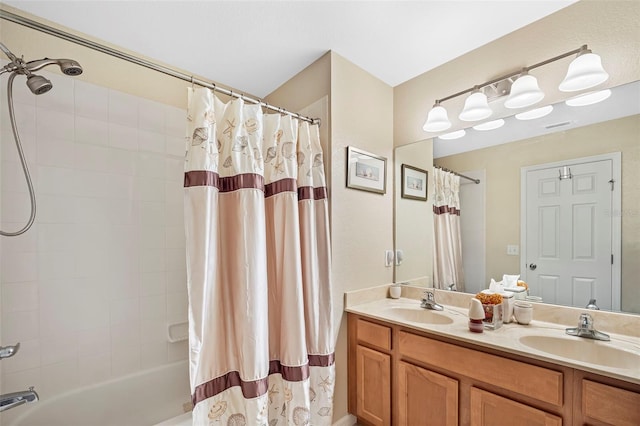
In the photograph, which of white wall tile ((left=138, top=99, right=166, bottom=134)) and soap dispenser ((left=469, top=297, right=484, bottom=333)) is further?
white wall tile ((left=138, top=99, right=166, bottom=134))

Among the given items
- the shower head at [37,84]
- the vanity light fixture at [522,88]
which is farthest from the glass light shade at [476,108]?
the shower head at [37,84]

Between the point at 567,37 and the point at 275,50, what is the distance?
1.68 meters

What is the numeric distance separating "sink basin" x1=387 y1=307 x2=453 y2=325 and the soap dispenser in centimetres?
35

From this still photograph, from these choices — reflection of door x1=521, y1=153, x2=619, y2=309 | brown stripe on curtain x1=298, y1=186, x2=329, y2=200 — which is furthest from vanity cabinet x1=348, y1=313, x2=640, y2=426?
brown stripe on curtain x1=298, y1=186, x2=329, y2=200

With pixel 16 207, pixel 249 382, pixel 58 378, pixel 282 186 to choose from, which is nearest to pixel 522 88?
pixel 282 186

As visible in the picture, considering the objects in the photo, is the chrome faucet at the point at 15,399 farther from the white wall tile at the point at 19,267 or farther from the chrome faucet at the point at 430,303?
the chrome faucet at the point at 430,303

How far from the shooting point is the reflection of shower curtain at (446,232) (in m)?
2.00

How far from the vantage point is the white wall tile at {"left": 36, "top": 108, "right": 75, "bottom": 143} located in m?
1.62

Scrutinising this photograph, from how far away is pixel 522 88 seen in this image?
1.55 metres

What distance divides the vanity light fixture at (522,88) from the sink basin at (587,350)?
123 centimetres

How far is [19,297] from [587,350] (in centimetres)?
287

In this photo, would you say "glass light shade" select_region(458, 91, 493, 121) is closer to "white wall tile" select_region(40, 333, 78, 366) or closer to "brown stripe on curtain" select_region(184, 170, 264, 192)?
"brown stripe on curtain" select_region(184, 170, 264, 192)

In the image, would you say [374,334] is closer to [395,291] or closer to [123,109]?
[395,291]

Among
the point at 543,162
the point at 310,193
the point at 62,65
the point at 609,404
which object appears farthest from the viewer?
the point at 310,193
